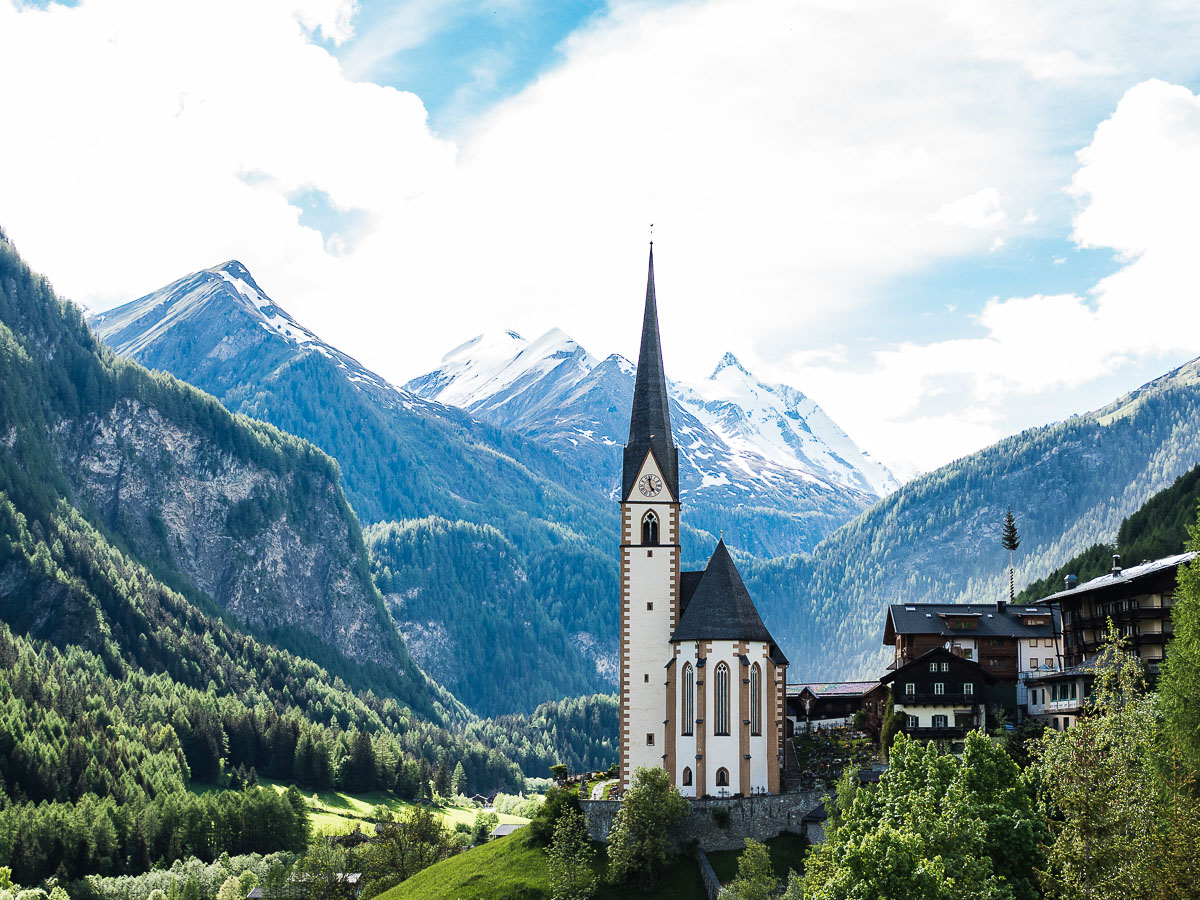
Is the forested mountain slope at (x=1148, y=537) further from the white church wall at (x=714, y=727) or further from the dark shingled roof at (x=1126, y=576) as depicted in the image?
the white church wall at (x=714, y=727)

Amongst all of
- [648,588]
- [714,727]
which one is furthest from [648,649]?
[714,727]

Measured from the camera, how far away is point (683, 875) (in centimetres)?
9531

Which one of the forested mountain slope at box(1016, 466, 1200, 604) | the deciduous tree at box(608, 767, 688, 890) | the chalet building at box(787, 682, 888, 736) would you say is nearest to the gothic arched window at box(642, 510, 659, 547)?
the deciduous tree at box(608, 767, 688, 890)

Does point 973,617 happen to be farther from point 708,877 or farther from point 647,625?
point 708,877

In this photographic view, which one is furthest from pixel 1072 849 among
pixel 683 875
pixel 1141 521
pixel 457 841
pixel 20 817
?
pixel 20 817

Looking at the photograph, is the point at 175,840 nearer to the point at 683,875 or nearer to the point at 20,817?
the point at 20,817

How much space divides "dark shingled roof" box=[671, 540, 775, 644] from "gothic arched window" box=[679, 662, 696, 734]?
115 inches

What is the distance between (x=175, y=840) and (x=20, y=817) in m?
21.3

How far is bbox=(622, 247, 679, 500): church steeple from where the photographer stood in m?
119

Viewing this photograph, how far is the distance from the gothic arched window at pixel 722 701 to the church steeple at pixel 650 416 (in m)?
16.7

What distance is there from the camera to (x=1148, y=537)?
16900 cm

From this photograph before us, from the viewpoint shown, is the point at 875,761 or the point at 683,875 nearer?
the point at 683,875

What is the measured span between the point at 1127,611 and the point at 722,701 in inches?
1338

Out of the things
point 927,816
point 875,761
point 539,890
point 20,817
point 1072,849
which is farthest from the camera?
point 20,817
